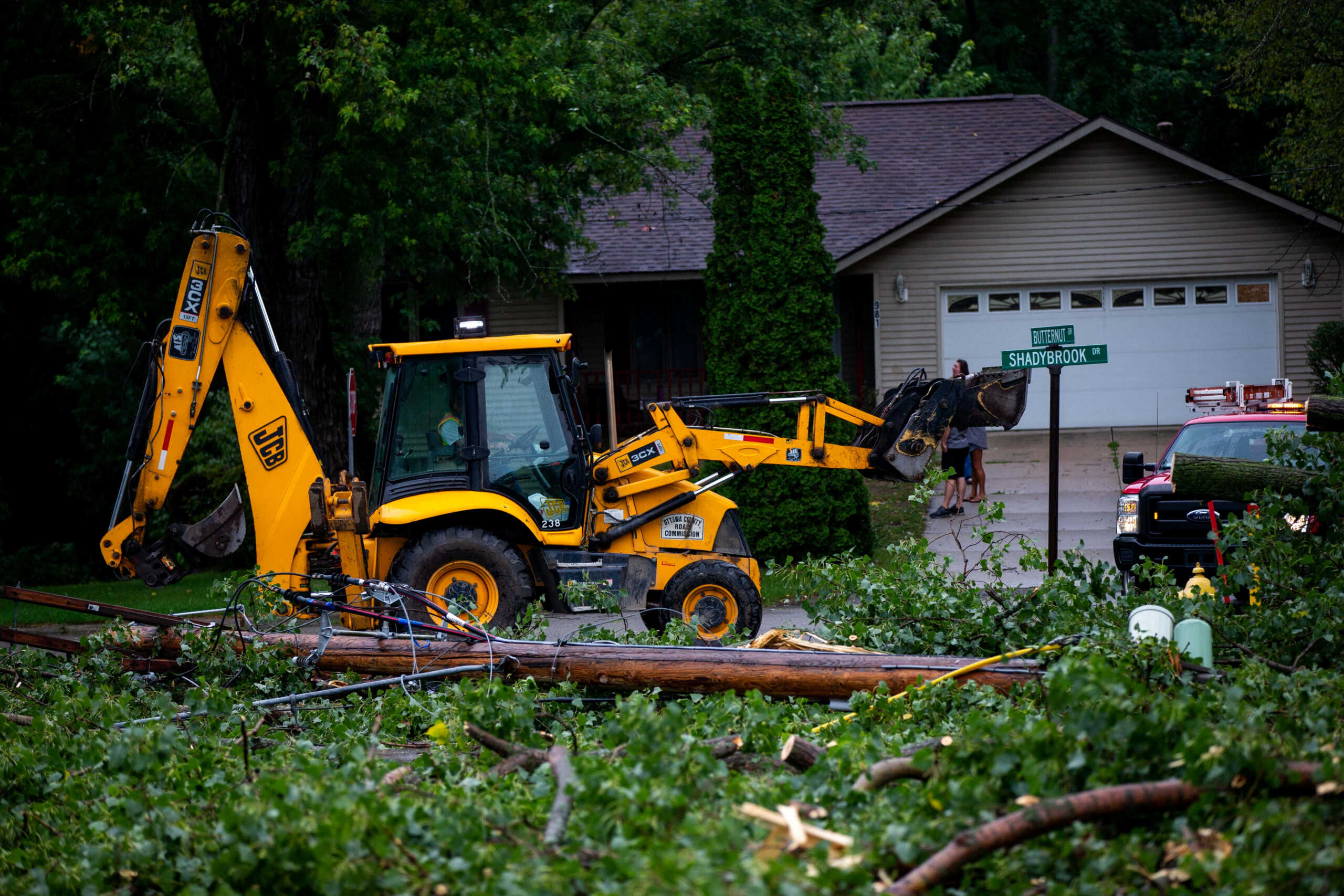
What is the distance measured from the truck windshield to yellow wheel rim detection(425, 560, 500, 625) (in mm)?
6532

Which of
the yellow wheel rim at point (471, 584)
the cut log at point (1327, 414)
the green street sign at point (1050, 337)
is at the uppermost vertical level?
the green street sign at point (1050, 337)

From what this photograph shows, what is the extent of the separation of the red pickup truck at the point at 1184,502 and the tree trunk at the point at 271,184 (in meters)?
8.26

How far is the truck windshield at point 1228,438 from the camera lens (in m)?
11.4

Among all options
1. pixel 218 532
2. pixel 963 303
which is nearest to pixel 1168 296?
pixel 963 303

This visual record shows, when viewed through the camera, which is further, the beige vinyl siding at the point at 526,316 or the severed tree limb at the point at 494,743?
the beige vinyl siding at the point at 526,316

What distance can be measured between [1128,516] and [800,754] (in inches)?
296

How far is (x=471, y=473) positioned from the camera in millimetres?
9289

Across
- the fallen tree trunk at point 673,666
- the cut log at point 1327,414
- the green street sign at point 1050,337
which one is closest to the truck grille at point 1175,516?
the green street sign at point 1050,337

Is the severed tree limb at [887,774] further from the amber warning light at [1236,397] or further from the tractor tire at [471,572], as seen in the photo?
the amber warning light at [1236,397]

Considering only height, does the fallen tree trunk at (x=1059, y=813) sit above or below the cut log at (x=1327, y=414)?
below

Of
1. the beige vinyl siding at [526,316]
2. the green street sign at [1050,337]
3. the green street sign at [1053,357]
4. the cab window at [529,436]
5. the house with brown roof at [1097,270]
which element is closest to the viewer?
the cab window at [529,436]

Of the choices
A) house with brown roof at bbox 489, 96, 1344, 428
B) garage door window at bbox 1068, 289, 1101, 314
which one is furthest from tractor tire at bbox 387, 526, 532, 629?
garage door window at bbox 1068, 289, 1101, 314

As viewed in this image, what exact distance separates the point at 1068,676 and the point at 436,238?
1070 centimetres

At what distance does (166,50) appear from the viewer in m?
14.2
